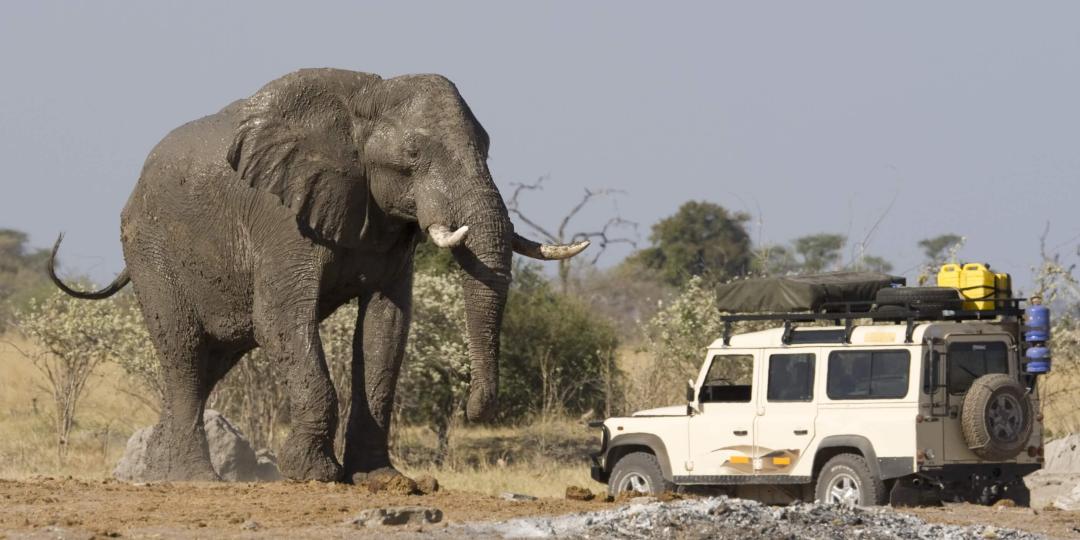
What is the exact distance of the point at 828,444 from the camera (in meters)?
13.8

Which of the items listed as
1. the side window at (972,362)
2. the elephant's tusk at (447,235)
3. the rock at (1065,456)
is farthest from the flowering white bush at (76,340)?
the side window at (972,362)

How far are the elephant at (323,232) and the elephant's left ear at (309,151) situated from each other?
0.01m

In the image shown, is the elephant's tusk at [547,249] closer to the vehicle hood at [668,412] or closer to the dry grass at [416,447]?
the vehicle hood at [668,412]

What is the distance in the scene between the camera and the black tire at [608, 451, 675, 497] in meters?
14.8

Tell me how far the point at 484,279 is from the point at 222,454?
16.2 ft

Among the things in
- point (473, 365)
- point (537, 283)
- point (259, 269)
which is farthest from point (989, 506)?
point (537, 283)

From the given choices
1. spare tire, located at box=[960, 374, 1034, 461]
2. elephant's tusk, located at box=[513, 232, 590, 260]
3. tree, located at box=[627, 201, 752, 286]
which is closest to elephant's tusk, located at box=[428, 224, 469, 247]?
elephant's tusk, located at box=[513, 232, 590, 260]

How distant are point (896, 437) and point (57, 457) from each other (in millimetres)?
10113

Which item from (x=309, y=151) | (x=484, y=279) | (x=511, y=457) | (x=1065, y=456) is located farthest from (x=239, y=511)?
(x=511, y=457)

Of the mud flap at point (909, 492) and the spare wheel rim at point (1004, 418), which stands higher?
the spare wheel rim at point (1004, 418)

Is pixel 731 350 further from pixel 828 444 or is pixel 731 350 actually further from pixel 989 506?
pixel 989 506

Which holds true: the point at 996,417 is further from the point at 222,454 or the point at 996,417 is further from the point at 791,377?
the point at 222,454

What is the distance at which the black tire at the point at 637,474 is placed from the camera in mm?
14844

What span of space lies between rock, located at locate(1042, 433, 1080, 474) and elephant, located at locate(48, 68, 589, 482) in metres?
7.08
